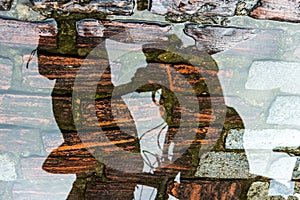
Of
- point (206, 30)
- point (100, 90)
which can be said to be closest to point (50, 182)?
point (100, 90)

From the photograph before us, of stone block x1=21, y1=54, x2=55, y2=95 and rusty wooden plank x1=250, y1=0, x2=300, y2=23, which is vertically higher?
rusty wooden plank x1=250, y1=0, x2=300, y2=23

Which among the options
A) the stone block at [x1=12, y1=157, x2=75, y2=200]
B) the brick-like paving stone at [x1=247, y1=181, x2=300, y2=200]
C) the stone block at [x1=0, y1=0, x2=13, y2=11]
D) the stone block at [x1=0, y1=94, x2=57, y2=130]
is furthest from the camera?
the brick-like paving stone at [x1=247, y1=181, x2=300, y2=200]

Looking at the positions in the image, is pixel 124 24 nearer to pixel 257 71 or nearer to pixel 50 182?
pixel 257 71

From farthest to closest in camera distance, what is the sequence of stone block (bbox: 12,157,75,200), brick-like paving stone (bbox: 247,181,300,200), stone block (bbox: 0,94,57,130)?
brick-like paving stone (bbox: 247,181,300,200) < stone block (bbox: 12,157,75,200) < stone block (bbox: 0,94,57,130)

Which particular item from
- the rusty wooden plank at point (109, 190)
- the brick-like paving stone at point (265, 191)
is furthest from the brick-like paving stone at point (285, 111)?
the rusty wooden plank at point (109, 190)

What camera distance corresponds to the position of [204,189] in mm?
1500

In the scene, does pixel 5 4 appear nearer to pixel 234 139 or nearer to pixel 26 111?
pixel 26 111

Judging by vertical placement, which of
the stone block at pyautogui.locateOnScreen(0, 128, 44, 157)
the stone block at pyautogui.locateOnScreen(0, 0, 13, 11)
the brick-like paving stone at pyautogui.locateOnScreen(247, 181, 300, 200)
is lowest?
the brick-like paving stone at pyautogui.locateOnScreen(247, 181, 300, 200)

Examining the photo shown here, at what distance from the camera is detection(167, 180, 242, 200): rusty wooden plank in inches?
58.6

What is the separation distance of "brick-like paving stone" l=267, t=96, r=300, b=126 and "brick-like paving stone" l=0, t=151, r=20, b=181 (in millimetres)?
932

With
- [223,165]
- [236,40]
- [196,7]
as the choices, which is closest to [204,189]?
[223,165]

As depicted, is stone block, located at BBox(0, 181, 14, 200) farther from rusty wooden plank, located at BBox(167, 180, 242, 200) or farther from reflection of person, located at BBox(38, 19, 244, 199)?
rusty wooden plank, located at BBox(167, 180, 242, 200)

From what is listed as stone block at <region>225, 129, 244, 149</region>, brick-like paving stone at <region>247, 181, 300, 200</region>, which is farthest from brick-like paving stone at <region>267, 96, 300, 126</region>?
brick-like paving stone at <region>247, 181, 300, 200</region>

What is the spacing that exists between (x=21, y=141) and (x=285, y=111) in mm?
950
